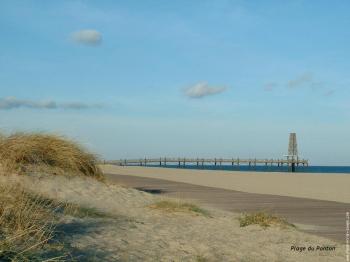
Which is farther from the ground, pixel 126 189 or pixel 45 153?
pixel 45 153

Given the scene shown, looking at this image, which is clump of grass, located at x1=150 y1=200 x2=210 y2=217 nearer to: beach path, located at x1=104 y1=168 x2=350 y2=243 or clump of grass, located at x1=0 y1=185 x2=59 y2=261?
beach path, located at x1=104 y1=168 x2=350 y2=243

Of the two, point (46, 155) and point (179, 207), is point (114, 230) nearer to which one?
point (179, 207)

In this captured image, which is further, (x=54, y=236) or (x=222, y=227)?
(x=222, y=227)

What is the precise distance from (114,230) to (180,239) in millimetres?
1012

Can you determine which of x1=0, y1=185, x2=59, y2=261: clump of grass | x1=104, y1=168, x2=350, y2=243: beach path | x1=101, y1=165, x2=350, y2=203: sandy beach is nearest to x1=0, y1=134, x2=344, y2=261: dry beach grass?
x1=0, y1=185, x2=59, y2=261: clump of grass

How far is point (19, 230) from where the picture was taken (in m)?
5.89

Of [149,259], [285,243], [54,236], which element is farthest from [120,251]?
[285,243]

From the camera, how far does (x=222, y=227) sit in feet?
33.3

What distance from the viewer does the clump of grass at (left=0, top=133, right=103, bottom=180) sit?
47.3 feet

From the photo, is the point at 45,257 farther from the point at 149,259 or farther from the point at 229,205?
the point at 229,205

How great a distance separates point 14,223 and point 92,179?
9695 mm

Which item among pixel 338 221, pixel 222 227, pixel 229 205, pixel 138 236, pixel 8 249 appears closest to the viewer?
pixel 8 249

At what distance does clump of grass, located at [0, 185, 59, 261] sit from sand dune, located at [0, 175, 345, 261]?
16.6 inches

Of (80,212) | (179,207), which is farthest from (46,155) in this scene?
(80,212)
